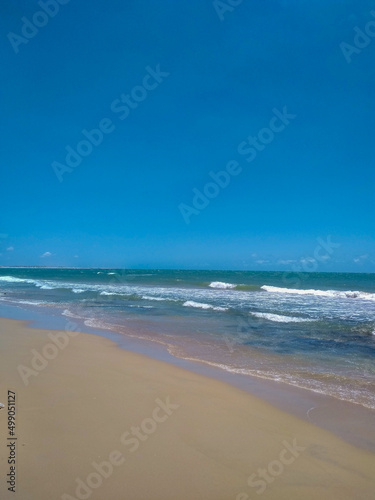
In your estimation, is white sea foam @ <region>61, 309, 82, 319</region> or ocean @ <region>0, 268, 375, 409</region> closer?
ocean @ <region>0, 268, 375, 409</region>

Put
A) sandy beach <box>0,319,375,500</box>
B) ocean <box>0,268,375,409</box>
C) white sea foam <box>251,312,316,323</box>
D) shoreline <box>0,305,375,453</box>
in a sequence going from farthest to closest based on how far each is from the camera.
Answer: white sea foam <box>251,312,316,323</box>, ocean <box>0,268,375,409</box>, shoreline <box>0,305,375,453</box>, sandy beach <box>0,319,375,500</box>

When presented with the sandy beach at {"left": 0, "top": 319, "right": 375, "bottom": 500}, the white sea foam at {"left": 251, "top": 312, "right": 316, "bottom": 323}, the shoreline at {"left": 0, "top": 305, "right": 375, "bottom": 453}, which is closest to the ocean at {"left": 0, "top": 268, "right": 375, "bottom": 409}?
the white sea foam at {"left": 251, "top": 312, "right": 316, "bottom": 323}

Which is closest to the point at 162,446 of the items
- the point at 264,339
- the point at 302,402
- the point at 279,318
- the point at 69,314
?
the point at 302,402

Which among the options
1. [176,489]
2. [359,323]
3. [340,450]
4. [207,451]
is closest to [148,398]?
[207,451]

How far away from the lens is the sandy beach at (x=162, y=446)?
11.9 ft

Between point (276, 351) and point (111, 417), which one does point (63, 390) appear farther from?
point (276, 351)

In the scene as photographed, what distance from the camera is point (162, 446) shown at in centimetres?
441

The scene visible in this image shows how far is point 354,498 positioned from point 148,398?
348 cm

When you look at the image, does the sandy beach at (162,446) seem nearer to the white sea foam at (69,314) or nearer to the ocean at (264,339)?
the ocean at (264,339)

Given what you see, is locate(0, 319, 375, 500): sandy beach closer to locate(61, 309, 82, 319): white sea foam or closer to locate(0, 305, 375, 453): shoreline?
locate(0, 305, 375, 453): shoreline

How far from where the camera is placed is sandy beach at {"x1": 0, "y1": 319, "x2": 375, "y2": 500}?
3629 millimetres

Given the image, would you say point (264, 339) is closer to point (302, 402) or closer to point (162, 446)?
point (302, 402)

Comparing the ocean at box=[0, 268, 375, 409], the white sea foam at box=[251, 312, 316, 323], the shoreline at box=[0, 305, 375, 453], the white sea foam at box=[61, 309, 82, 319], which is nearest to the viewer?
the shoreline at box=[0, 305, 375, 453]

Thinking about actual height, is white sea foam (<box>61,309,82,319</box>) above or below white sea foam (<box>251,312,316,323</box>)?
above
